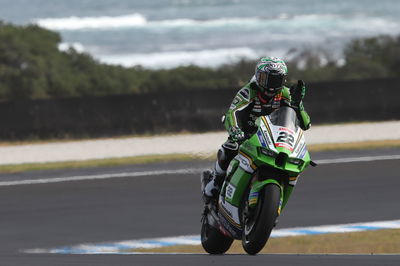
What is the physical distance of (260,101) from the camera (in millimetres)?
7352

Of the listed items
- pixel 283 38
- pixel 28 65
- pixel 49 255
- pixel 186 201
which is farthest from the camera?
pixel 283 38

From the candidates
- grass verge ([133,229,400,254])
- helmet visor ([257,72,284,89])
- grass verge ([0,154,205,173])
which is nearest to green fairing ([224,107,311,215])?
helmet visor ([257,72,284,89])

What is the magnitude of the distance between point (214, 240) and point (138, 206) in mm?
4069

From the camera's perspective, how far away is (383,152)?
16203mm

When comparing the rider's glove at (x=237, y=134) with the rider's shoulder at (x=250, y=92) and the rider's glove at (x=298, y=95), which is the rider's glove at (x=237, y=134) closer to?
the rider's shoulder at (x=250, y=92)

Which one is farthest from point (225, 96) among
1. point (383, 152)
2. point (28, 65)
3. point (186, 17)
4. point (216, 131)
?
point (186, 17)

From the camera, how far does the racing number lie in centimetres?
677

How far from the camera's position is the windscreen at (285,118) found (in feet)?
22.7

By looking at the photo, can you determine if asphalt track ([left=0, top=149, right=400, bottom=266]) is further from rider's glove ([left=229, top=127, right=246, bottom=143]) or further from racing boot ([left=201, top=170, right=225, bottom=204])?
rider's glove ([left=229, top=127, right=246, bottom=143])

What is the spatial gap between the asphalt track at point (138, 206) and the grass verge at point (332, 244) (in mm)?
714

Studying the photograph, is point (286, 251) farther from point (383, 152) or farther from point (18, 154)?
point (18, 154)

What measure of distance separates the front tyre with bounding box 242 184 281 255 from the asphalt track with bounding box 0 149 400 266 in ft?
2.66

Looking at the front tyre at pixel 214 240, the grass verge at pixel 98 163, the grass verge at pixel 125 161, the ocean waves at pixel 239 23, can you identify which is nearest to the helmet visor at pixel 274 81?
the front tyre at pixel 214 240

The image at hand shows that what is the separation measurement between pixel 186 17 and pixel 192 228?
169ft
